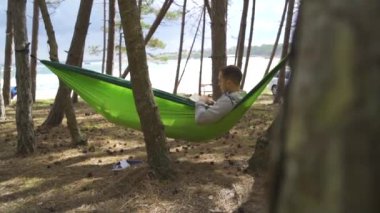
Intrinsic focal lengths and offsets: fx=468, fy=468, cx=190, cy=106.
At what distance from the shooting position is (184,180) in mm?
3461

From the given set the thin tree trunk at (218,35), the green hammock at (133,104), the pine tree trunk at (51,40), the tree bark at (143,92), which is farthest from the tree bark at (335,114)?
the thin tree trunk at (218,35)

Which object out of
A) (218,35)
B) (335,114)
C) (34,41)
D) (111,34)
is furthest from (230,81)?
(34,41)

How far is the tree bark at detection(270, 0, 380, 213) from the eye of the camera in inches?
20.8

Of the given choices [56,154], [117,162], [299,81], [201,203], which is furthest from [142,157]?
[299,81]

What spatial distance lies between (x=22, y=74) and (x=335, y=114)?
4.31 m

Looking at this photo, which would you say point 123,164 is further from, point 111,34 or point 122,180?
point 111,34

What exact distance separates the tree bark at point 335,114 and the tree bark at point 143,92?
108 inches

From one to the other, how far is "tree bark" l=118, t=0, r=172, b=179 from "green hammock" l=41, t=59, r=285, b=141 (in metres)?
0.54

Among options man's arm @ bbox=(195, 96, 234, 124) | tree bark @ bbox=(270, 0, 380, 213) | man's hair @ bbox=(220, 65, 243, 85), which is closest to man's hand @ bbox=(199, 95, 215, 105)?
man's arm @ bbox=(195, 96, 234, 124)

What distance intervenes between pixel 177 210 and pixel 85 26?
3360 millimetres

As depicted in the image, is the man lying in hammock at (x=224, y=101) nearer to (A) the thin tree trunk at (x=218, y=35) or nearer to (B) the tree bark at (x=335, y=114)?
(A) the thin tree trunk at (x=218, y=35)

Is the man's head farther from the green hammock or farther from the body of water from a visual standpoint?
the body of water

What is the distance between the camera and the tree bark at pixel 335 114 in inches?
20.8

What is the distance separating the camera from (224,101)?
12.2 feet
